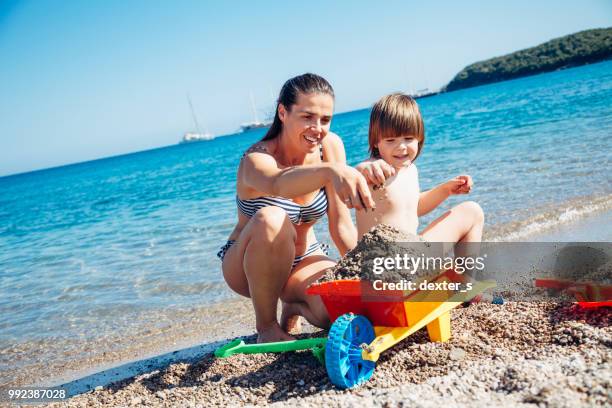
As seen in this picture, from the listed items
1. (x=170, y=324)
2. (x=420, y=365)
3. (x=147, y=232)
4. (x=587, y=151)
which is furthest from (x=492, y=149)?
(x=420, y=365)

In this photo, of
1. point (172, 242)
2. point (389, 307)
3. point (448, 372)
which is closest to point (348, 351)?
point (389, 307)

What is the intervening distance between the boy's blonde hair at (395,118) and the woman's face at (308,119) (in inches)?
11.7

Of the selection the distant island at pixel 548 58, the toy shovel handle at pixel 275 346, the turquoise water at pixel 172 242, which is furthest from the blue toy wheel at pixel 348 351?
the distant island at pixel 548 58

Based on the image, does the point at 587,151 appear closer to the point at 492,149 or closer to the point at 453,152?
the point at 492,149

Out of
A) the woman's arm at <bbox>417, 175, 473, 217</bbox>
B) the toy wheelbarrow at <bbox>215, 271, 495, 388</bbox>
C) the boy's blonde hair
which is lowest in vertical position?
the toy wheelbarrow at <bbox>215, 271, 495, 388</bbox>

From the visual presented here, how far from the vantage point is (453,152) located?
40.4 ft

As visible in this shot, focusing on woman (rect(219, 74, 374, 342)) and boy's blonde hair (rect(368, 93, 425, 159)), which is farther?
boy's blonde hair (rect(368, 93, 425, 159))

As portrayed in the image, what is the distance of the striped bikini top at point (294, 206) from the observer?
10.1ft

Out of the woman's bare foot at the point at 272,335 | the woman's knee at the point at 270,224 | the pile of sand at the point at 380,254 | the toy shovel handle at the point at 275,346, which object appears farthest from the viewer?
the woman's bare foot at the point at 272,335

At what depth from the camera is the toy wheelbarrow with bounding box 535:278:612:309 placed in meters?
2.35

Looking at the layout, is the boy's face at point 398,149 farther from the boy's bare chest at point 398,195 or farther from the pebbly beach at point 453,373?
the pebbly beach at point 453,373

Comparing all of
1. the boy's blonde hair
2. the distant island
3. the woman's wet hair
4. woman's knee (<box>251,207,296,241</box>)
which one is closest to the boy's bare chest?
the boy's blonde hair

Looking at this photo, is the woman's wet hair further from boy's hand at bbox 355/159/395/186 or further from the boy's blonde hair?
boy's hand at bbox 355/159/395/186

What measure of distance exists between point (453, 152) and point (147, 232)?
7.69 m
